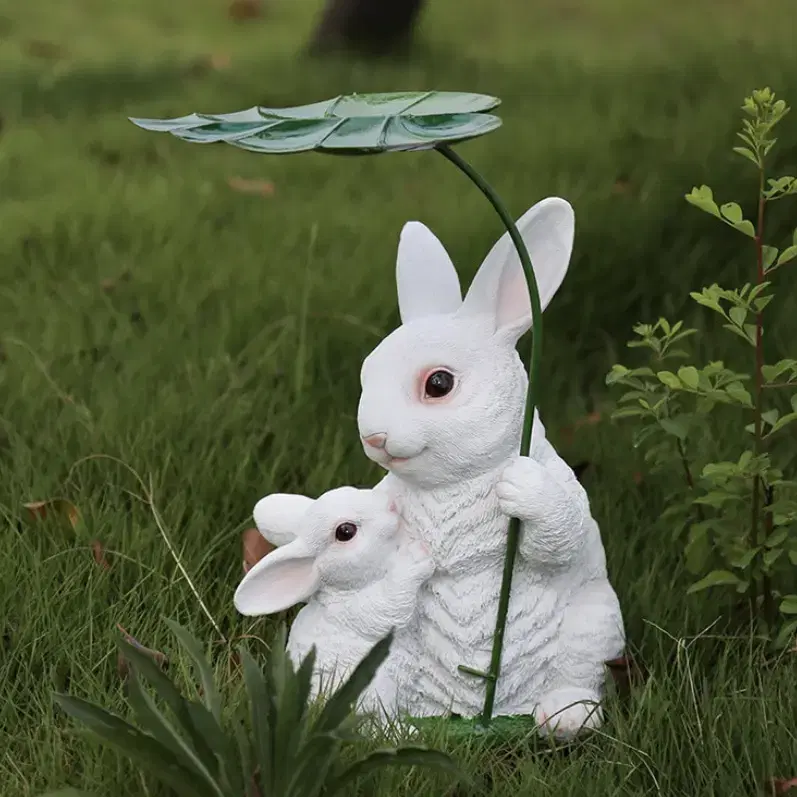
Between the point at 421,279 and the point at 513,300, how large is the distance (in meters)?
0.16

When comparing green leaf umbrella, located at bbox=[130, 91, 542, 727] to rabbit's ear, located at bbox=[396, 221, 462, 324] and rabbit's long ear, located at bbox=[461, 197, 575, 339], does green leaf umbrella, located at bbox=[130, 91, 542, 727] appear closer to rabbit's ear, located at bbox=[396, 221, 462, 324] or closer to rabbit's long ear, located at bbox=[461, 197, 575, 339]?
rabbit's long ear, located at bbox=[461, 197, 575, 339]

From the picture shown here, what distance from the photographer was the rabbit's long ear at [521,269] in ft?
6.11

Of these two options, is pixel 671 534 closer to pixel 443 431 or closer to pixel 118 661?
pixel 443 431

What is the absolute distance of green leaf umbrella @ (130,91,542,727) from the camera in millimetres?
1566

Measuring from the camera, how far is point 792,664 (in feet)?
6.84

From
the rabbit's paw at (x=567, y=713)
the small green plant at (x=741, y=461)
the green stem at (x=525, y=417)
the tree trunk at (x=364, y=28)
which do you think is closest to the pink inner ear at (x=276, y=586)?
the green stem at (x=525, y=417)

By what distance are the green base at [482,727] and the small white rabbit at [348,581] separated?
0.07m

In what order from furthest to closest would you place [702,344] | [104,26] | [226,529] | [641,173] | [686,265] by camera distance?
[104,26], [641,173], [686,265], [702,344], [226,529]

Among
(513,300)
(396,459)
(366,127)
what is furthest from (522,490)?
(366,127)

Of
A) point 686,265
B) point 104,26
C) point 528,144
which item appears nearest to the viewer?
point 686,265

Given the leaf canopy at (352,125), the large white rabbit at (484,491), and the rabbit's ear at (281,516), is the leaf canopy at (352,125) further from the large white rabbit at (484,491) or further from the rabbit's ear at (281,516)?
the rabbit's ear at (281,516)

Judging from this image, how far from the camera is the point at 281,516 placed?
78.7 inches

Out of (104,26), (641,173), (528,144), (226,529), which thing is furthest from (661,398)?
(104,26)

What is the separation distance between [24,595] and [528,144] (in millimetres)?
2637
